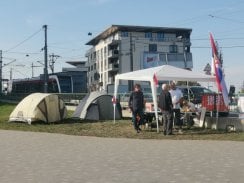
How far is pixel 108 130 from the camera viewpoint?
62.5 feet

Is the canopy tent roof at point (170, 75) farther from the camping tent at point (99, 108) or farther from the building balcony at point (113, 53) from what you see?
the building balcony at point (113, 53)

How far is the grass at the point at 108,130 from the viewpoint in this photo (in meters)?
16.4

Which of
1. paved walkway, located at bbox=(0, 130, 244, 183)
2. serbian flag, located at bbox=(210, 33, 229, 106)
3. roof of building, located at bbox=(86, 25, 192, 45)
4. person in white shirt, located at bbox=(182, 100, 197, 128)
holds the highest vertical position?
roof of building, located at bbox=(86, 25, 192, 45)

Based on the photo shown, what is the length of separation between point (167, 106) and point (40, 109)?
748 cm

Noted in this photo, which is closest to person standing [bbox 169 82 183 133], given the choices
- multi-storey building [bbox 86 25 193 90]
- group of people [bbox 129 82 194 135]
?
group of people [bbox 129 82 194 135]

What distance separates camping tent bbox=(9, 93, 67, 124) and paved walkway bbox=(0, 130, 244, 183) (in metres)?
6.06

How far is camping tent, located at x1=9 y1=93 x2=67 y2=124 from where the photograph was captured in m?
22.4

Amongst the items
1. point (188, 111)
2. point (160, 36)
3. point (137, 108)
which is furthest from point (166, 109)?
point (160, 36)

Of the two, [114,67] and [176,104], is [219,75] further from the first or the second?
[114,67]

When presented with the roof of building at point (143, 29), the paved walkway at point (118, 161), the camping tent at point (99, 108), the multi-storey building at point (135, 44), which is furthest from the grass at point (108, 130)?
the roof of building at point (143, 29)

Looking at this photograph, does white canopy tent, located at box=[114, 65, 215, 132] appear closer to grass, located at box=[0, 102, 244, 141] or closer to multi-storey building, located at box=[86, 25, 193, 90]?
grass, located at box=[0, 102, 244, 141]

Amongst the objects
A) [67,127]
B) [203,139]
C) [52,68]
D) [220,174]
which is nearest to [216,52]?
[203,139]

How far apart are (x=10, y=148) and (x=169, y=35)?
9780 cm

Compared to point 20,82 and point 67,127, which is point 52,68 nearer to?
point 20,82
